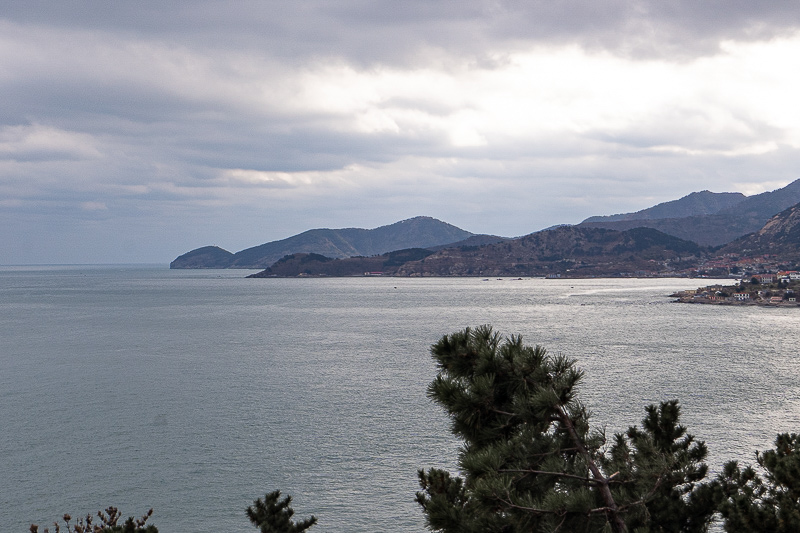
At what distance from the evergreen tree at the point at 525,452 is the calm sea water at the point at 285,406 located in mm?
17960

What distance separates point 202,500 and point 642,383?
116ft

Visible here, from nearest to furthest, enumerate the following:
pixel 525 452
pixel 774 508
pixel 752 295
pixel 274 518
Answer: pixel 525 452 → pixel 774 508 → pixel 274 518 → pixel 752 295

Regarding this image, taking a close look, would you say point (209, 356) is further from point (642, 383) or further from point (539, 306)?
point (539, 306)

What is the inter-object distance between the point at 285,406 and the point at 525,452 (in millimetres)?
37827

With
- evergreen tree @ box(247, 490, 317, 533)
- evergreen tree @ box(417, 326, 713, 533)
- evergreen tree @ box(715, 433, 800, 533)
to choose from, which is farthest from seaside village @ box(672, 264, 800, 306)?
evergreen tree @ box(417, 326, 713, 533)

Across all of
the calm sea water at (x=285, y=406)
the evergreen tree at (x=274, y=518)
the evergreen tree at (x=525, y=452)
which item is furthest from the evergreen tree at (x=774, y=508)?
the calm sea water at (x=285, y=406)

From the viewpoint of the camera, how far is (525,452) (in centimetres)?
770

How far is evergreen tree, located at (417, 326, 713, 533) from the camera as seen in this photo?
7.15m

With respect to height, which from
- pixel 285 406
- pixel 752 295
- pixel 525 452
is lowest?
pixel 285 406

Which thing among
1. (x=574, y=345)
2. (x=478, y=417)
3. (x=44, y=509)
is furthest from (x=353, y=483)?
(x=574, y=345)

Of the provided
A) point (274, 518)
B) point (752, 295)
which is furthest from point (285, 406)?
point (752, 295)

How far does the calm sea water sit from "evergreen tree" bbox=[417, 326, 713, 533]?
1796cm

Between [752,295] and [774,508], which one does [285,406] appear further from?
[752,295]

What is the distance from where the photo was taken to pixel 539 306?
5118 inches
